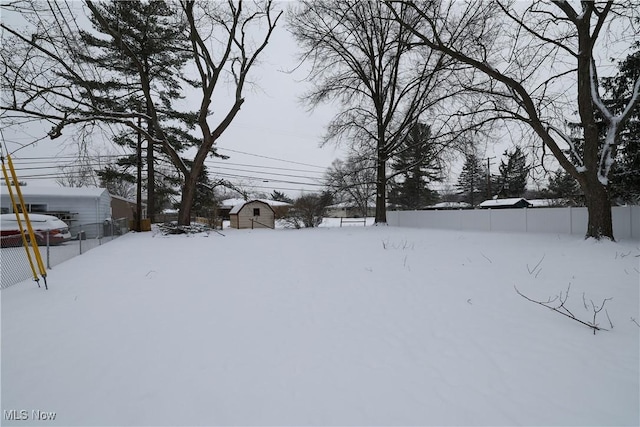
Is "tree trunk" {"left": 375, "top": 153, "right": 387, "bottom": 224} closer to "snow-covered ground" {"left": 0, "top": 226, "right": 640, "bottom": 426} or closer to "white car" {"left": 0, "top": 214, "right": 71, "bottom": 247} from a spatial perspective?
"snow-covered ground" {"left": 0, "top": 226, "right": 640, "bottom": 426}

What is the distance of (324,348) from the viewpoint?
136 inches

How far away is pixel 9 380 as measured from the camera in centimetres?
285

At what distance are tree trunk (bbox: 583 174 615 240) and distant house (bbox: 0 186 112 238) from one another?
20.5 meters

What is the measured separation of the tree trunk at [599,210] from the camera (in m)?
9.20

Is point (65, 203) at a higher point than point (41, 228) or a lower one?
higher

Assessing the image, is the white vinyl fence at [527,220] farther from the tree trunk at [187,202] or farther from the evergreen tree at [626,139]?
the tree trunk at [187,202]

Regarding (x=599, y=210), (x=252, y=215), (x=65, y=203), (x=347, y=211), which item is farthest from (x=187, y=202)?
(x=347, y=211)

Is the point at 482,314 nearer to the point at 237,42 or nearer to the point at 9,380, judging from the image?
the point at 9,380

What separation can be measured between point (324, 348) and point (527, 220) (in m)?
15.6

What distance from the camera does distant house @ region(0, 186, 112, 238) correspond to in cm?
1598

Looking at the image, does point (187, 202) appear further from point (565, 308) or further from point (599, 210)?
point (599, 210)

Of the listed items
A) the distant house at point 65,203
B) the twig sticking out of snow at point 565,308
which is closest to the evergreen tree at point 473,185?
the distant house at point 65,203

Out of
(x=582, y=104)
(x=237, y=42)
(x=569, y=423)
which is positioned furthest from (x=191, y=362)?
(x=237, y=42)

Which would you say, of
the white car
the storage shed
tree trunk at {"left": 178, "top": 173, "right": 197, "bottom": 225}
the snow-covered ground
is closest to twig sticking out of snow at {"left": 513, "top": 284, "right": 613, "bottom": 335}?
the snow-covered ground
